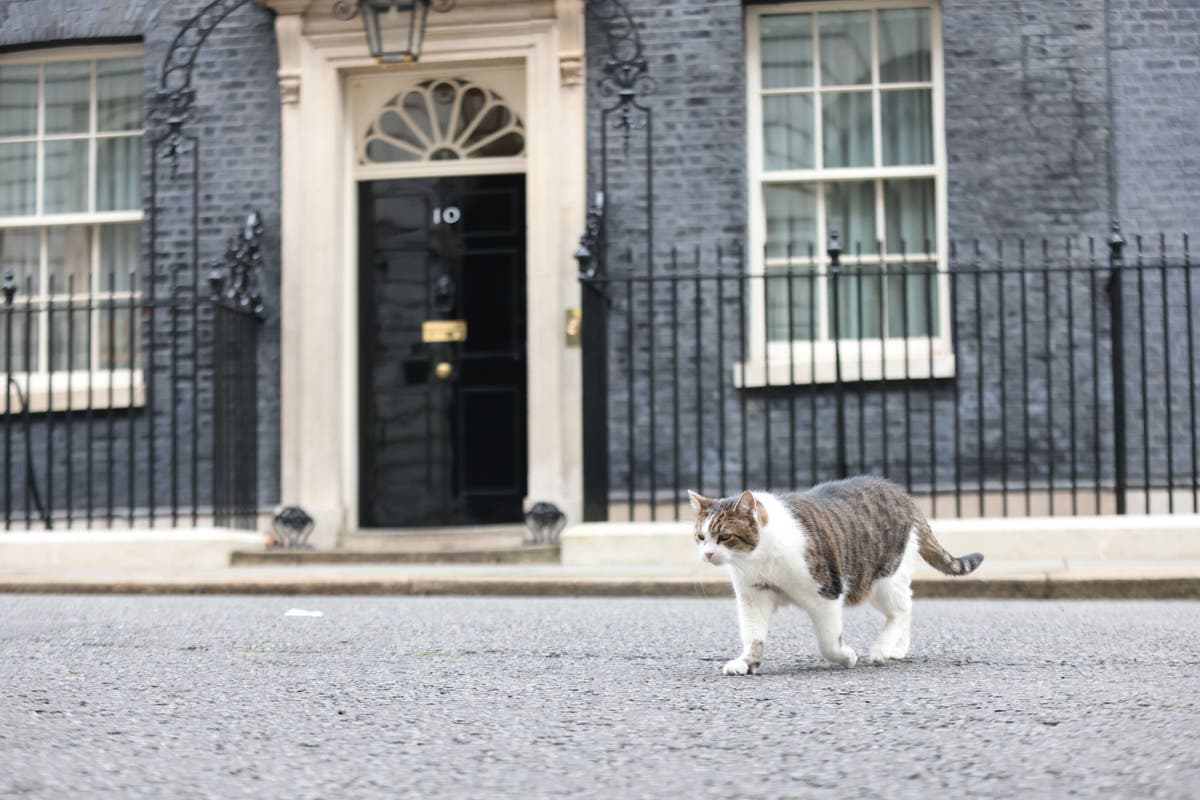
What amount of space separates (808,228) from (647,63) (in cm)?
161

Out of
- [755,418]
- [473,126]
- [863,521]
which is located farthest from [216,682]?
[473,126]

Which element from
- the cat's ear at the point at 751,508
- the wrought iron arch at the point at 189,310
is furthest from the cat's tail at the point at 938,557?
the wrought iron arch at the point at 189,310

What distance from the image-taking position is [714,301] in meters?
12.2

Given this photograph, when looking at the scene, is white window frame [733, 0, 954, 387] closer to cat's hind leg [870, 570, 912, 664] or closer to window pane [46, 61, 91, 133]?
window pane [46, 61, 91, 133]

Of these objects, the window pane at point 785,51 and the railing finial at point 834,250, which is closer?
the railing finial at point 834,250

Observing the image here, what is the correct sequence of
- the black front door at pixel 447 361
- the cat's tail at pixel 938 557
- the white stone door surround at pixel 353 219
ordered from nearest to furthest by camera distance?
the cat's tail at pixel 938 557 < the white stone door surround at pixel 353 219 < the black front door at pixel 447 361

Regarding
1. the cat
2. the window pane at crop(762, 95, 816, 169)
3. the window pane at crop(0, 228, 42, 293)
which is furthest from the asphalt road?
the window pane at crop(0, 228, 42, 293)

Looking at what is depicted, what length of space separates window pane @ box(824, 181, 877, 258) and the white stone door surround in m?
1.76

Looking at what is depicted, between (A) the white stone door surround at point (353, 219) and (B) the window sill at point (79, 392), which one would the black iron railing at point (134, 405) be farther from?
(A) the white stone door surround at point (353, 219)

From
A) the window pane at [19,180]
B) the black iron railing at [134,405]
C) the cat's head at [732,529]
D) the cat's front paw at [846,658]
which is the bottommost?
the cat's front paw at [846,658]

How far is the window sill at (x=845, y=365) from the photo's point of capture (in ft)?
39.0

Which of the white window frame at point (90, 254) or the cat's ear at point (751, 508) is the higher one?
the white window frame at point (90, 254)

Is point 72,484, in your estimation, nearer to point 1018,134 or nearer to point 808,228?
point 808,228

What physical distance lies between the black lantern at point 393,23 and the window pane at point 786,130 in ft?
7.76
